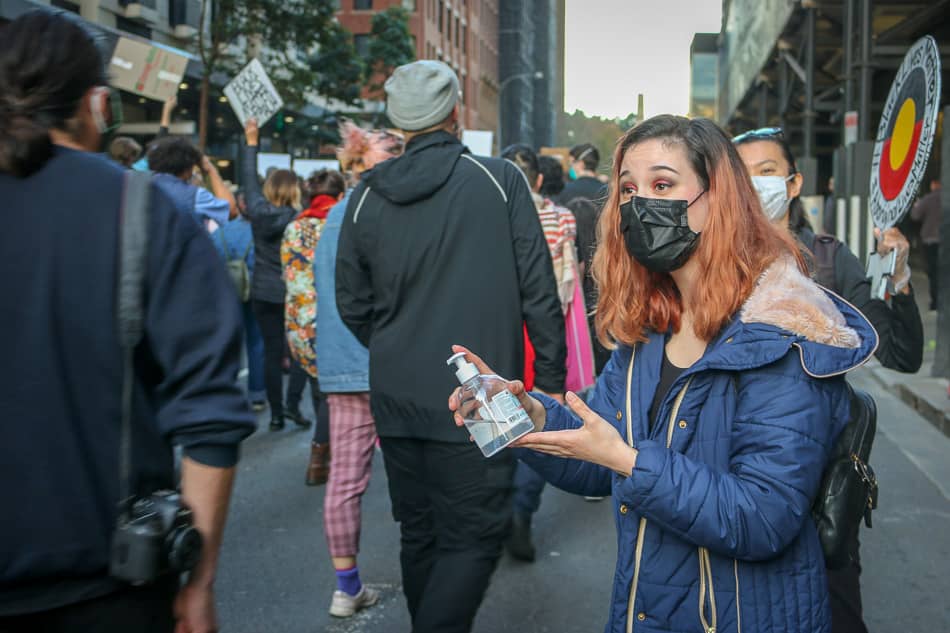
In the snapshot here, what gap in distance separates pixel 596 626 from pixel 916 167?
2203 millimetres

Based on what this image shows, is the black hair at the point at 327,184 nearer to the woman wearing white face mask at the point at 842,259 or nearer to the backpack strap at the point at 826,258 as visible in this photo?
the woman wearing white face mask at the point at 842,259

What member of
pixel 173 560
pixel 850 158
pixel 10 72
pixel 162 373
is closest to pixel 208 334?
pixel 162 373

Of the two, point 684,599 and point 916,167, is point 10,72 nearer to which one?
point 684,599

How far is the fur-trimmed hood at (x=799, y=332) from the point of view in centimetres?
198

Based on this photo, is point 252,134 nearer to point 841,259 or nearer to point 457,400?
point 841,259

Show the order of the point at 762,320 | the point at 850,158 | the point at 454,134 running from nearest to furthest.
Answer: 1. the point at 762,320
2. the point at 454,134
3. the point at 850,158

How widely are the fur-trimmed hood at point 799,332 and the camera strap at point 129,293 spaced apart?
1.11m

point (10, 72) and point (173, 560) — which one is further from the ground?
point (10, 72)

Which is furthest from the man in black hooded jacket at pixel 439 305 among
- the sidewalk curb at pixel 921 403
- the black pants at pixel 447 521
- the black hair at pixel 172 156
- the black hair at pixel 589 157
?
the sidewalk curb at pixel 921 403

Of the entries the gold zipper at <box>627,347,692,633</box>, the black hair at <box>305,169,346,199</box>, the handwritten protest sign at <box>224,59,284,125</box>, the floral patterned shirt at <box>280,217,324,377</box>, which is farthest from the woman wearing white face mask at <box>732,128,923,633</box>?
the handwritten protest sign at <box>224,59,284,125</box>

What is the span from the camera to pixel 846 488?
214cm

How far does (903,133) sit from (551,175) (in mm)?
3839

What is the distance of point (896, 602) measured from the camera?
14.5 ft

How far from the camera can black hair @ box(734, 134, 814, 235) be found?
4070 millimetres
